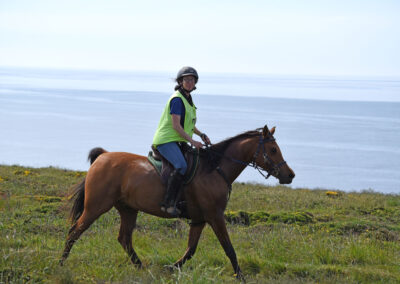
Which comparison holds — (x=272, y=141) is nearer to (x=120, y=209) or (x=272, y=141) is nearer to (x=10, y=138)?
(x=120, y=209)

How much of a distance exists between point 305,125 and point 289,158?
43.5 metres

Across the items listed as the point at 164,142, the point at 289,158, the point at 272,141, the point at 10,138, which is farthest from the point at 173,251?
the point at 10,138

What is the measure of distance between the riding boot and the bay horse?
17cm

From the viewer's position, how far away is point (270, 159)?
25.7 feet

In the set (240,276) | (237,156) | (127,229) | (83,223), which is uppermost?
(237,156)

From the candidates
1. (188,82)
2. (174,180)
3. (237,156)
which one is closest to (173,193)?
(174,180)

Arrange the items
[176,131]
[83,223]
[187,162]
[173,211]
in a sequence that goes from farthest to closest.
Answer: [83,223], [187,162], [176,131], [173,211]

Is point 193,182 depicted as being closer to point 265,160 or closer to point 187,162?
point 187,162

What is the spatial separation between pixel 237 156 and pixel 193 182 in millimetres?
847

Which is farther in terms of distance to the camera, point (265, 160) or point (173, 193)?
point (265, 160)

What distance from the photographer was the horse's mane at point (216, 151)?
7.85 metres

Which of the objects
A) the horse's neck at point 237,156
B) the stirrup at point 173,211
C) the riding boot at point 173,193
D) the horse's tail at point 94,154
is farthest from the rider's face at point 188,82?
the horse's tail at point 94,154

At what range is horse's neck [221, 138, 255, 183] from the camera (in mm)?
7914

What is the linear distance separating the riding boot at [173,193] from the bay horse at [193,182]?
17 centimetres
